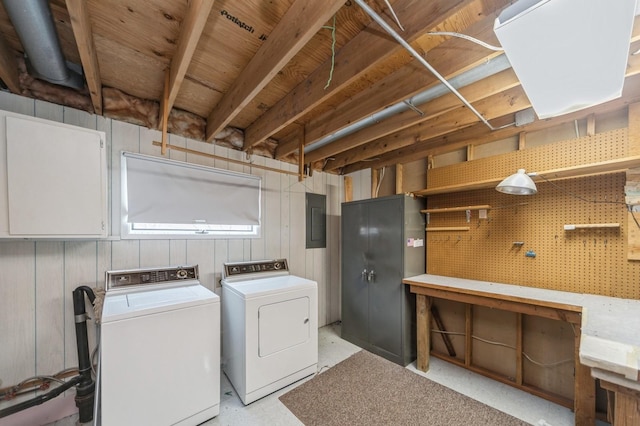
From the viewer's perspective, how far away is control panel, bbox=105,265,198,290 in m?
2.07

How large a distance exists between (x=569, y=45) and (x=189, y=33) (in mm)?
1723

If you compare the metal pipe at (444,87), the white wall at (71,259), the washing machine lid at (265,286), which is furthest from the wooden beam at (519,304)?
the white wall at (71,259)

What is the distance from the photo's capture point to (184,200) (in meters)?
2.54

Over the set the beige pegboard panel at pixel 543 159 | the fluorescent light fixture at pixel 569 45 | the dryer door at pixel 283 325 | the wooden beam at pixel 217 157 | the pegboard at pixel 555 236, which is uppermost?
the fluorescent light fixture at pixel 569 45

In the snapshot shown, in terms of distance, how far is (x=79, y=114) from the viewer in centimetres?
205

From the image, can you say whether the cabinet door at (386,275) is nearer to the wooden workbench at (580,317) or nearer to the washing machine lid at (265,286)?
the wooden workbench at (580,317)

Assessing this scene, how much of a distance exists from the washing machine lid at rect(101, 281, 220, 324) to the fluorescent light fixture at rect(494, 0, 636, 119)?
234cm

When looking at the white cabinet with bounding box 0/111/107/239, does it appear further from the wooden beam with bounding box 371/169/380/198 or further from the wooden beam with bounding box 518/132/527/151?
the wooden beam with bounding box 518/132/527/151

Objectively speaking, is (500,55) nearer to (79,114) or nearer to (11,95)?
(79,114)

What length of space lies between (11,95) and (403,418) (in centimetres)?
380

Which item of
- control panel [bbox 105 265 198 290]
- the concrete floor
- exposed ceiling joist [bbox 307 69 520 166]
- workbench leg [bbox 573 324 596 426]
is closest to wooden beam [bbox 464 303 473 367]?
the concrete floor

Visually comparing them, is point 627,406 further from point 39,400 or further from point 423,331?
point 39,400

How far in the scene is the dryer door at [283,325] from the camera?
2215mm

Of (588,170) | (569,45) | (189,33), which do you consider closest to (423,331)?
(588,170)
